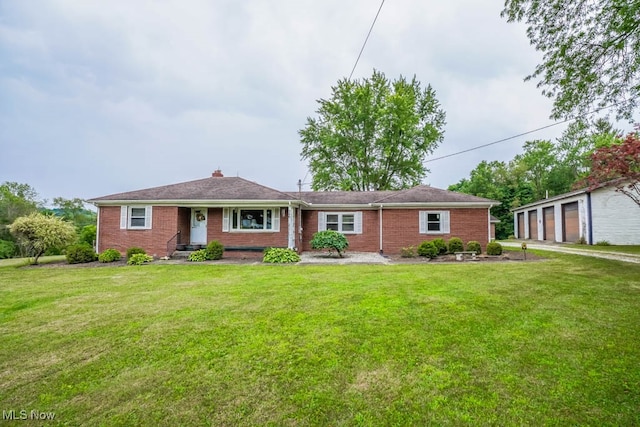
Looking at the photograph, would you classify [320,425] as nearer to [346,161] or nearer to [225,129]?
[225,129]

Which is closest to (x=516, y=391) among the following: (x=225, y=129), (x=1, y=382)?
(x=1, y=382)

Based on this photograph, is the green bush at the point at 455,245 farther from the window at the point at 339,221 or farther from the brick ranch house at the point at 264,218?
the window at the point at 339,221

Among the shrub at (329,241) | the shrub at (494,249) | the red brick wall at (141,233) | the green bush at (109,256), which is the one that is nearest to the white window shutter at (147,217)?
the red brick wall at (141,233)

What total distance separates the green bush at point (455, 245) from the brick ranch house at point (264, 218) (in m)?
1.04

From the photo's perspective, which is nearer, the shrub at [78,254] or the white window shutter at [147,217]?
the shrub at [78,254]

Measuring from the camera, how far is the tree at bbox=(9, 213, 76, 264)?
1104 centimetres

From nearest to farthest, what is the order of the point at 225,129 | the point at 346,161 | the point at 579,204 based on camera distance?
the point at 579,204, the point at 225,129, the point at 346,161

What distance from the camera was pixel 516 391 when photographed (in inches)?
102

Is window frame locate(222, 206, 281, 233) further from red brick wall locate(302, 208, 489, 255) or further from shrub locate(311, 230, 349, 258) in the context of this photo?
Result: red brick wall locate(302, 208, 489, 255)

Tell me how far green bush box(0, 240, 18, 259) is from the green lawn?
15.8 m

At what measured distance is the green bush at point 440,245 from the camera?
43.8 ft

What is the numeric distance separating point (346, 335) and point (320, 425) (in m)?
1.71

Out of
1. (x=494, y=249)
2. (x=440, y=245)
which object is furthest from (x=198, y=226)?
(x=494, y=249)

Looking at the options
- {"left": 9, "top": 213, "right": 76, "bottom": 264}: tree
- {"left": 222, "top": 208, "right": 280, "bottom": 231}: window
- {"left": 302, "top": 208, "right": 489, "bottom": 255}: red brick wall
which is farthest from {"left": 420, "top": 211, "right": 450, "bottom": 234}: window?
{"left": 9, "top": 213, "right": 76, "bottom": 264}: tree
